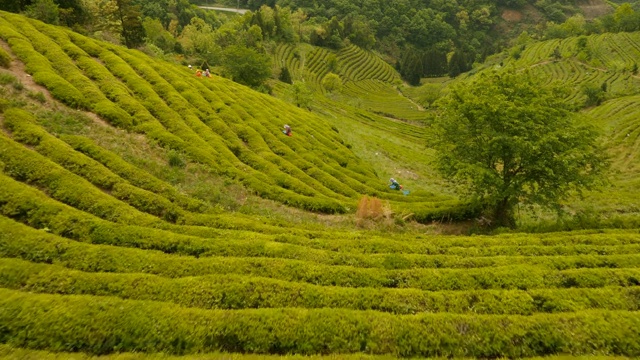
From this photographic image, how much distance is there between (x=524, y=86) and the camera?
1106 inches

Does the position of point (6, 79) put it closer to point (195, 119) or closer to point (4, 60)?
point (4, 60)

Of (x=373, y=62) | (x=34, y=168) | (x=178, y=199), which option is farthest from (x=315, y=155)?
(x=373, y=62)

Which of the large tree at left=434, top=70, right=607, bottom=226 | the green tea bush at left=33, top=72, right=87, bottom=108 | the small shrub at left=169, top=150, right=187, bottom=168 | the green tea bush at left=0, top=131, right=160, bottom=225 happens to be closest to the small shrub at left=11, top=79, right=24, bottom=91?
the green tea bush at left=33, top=72, right=87, bottom=108

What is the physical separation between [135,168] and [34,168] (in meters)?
4.95

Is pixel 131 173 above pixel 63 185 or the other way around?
the other way around

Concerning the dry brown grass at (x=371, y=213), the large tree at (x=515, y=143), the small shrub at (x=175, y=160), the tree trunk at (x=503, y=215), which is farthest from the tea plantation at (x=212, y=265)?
the large tree at (x=515, y=143)

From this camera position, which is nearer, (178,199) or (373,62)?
(178,199)

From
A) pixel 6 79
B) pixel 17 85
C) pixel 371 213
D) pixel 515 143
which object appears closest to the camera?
pixel 6 79

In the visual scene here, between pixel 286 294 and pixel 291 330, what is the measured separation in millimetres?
1961

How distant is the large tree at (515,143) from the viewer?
82.6ft

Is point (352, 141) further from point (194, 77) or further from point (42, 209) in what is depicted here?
point (42, 209)

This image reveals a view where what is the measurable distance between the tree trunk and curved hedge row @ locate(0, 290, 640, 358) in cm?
1697

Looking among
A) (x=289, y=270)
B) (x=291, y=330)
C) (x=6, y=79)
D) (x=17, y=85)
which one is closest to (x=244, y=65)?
(x=17, y=85)

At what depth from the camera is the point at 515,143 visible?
25.0 metres
